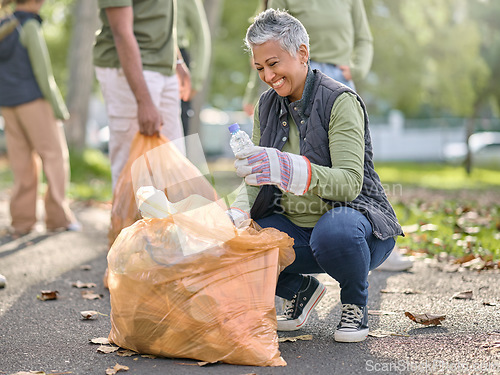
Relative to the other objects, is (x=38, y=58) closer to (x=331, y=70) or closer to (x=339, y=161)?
(x=331, y=70)

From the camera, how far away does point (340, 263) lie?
9.20 ft

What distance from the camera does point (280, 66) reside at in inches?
113

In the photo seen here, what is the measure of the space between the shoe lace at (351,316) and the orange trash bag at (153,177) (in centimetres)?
93

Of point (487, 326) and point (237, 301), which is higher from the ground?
point (237, 301)

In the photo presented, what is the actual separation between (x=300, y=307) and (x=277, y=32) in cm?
127

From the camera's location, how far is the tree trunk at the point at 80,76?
38.6 feet

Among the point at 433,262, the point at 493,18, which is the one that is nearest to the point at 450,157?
the point at 493,18

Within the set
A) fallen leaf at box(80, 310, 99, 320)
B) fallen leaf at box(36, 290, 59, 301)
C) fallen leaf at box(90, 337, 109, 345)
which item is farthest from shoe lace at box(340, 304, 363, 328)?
fallen leaf at box(36, 290, 59, 301)

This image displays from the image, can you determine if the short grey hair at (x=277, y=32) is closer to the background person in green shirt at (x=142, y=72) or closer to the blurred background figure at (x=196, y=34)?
the background person in green shirt at (x=142, y=72)

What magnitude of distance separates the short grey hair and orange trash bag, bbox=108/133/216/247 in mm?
927

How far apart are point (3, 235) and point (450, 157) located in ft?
Result: 63.4

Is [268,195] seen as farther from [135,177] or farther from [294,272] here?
[135,177]

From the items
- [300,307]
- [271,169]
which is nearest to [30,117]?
[300,307]

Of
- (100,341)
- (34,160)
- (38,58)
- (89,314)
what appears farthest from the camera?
(34,160)
